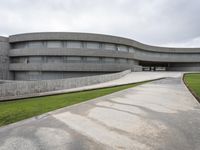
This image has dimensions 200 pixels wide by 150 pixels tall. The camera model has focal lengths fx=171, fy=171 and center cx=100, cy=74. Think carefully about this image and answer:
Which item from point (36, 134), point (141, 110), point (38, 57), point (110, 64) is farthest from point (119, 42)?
point (36, 134)

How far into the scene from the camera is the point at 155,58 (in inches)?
1960

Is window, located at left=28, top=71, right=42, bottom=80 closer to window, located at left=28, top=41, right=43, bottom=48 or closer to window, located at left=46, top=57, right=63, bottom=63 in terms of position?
window, located at left=46, top=57, right=63, bottom=63

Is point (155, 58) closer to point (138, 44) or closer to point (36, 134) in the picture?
point (138, 44)

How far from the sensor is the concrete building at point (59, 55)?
111 feet

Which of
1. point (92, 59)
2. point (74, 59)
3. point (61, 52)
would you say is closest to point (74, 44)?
point (74, 59)

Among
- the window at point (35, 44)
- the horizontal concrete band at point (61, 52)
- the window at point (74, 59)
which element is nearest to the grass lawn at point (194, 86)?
the horizontal concrete band at point (61, 52)

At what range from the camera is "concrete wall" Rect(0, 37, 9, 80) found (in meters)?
35.9

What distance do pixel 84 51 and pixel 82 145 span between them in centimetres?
3126

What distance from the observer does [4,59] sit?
36438 millimetres

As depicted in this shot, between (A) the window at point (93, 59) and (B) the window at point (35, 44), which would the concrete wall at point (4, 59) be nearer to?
(B) the window at point (35, 44)

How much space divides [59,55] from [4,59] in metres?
12.6

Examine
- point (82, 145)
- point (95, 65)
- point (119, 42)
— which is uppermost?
point (119, 42)

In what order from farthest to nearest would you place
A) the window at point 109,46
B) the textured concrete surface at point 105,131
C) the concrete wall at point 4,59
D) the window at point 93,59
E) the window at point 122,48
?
1. the window at point 122,48
2. the window at point 109,46
3. the concrete wall at point 4,59
4. the window at point 93,59
5. the textured concrete surface at point 105,131

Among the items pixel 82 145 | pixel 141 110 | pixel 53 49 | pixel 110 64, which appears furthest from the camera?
pixel 110 64
